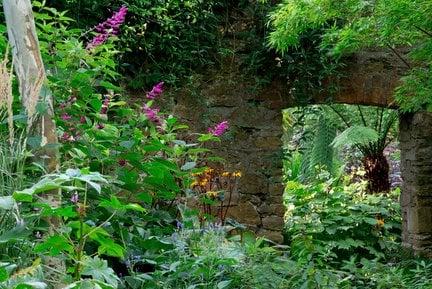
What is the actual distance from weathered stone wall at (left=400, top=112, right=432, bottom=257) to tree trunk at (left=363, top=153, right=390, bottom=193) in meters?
1.73

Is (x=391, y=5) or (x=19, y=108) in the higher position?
(x=391, y=5)

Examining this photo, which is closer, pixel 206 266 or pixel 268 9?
pixel 206 266

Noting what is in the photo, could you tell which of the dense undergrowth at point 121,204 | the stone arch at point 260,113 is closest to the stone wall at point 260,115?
the stone arch at point 260,113

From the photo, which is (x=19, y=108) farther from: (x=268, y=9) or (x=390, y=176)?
(x=390, y=176)

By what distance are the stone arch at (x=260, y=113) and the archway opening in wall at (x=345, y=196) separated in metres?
0.21

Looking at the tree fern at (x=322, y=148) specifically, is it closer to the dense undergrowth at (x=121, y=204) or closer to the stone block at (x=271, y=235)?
the stone block at (x=271, y=235)

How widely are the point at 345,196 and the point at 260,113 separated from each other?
158 cm

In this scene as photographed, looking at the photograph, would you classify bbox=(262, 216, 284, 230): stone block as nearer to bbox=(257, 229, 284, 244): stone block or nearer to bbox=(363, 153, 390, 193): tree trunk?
bbox=(257, 229, 284, 244): stone block

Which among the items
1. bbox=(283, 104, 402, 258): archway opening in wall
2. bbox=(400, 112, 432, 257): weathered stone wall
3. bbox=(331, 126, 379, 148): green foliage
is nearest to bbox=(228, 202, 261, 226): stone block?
bbox=(283, 104, 402, 258): archway opening in wall

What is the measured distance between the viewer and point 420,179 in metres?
5.72

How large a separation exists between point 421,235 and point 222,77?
218cm

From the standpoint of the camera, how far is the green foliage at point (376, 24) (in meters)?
3.13

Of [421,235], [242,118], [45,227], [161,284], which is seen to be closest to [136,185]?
[161,284]

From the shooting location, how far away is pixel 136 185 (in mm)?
2590
